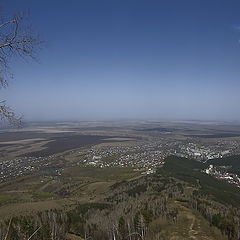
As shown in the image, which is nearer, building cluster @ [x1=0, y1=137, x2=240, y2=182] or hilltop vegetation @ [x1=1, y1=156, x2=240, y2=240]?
hilltop vegetation @ [x1=1, y1=156, x2=240, y2=240]

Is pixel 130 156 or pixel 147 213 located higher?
pixel 147 213

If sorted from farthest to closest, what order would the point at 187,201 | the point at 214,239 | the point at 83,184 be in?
the point at 83,184 → the point at 187,201 → the point at 214,239

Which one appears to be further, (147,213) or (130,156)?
(130,156)

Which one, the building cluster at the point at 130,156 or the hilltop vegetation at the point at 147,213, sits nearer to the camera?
the hilltop vegetation at the point at 147,213

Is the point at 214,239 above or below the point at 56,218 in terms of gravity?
above

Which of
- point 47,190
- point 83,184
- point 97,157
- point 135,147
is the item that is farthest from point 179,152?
point 47,190

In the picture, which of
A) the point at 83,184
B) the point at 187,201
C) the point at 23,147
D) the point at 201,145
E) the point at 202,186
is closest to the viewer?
the point at 187,201

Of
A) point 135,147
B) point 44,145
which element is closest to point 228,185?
point 135,147

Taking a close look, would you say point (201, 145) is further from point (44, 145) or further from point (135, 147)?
point (44, 145)

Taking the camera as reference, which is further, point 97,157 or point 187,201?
point 97,157
